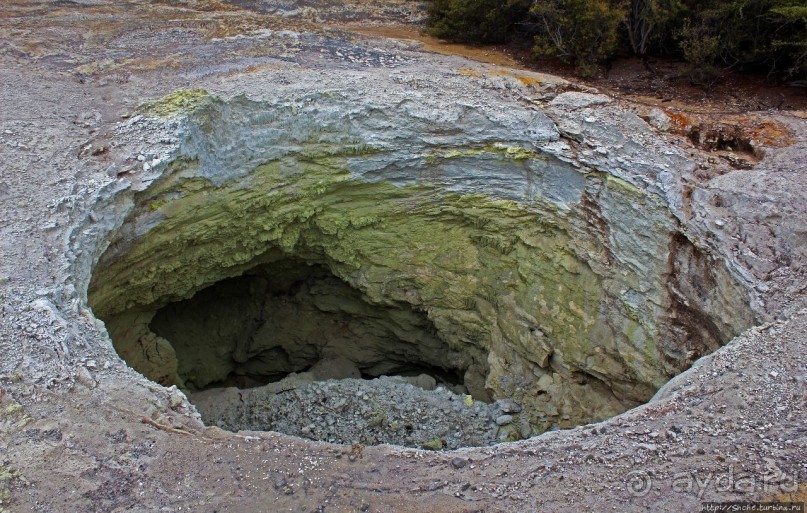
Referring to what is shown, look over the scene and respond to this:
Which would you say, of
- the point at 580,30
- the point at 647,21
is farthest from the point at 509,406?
the point at 647,21

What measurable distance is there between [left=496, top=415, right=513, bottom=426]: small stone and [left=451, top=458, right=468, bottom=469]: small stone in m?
4.91

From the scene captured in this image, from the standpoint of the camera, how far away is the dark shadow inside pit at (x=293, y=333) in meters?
12.0

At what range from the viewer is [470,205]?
396 inches

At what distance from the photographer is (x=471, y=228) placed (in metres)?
10.4

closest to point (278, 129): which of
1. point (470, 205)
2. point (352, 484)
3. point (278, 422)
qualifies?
point (470, 205)

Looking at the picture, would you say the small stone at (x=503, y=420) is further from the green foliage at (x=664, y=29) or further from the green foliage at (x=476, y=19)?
the green foliage at (x=476, y=19)

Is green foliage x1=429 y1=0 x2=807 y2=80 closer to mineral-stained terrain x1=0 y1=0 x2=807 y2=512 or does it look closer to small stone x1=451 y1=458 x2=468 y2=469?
mineral-stained terrain x1=0 y1=0 x2=807 y2=512

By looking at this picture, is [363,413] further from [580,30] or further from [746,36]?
[746,36]

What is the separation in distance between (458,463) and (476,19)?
972 centimetres

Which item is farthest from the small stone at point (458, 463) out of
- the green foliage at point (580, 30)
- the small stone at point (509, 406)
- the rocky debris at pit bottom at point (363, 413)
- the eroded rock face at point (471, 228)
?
the green foliage at point (580, 30)

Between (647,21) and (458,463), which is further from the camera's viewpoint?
(647,21)

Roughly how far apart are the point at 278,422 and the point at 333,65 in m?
6.13

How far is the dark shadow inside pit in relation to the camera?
12.0 meters

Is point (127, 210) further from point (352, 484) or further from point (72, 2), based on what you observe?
point (72, 2)
